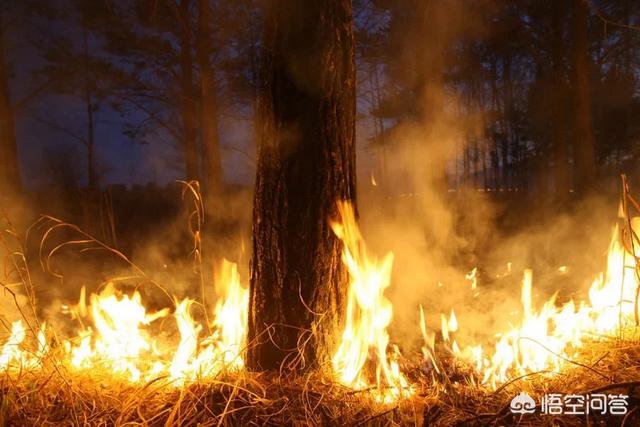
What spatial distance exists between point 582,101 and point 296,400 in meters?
10.7

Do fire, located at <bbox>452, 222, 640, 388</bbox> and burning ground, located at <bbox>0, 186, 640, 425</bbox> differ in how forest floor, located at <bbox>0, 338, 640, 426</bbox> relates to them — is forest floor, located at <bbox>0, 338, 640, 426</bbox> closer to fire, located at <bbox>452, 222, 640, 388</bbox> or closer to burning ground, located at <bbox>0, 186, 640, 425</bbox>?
burning ground, located at <bbox>0, 186, 640, 425</bbox>

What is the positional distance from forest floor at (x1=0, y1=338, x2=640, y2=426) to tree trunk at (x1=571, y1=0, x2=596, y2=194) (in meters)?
8.67

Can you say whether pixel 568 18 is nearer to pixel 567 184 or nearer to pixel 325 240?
pixel 567 184

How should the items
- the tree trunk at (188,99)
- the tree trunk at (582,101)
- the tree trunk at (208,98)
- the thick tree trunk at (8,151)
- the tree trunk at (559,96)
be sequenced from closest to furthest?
the thick tree trunk at (8,151) → the tree trunk at (582,101) → the tree trunk at (208,98) → the tree trunk at (559,96) → the tree trunk at (188,99)

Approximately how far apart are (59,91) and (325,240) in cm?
1136

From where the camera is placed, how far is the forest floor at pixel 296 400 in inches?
94.1

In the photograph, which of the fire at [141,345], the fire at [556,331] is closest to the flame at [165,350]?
the fire at [141,345]

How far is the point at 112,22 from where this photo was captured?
10.9 metres

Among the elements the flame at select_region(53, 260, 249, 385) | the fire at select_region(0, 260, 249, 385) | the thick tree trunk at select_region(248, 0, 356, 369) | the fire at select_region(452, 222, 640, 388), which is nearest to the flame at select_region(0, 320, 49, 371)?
the fire at select_region(0, 260, 249, 385)

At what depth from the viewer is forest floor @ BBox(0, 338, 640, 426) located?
2.39m

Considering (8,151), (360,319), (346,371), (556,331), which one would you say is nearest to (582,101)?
(556,331)

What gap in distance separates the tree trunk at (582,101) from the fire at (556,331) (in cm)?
713

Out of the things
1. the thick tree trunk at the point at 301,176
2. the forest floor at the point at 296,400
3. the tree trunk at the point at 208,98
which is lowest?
the forest floor at the point at 296,400

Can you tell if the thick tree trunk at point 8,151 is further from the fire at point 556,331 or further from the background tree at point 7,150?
the fire at point 556,331
